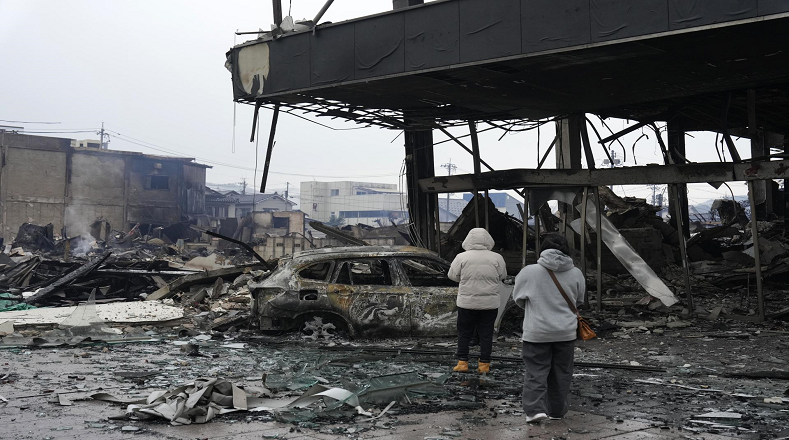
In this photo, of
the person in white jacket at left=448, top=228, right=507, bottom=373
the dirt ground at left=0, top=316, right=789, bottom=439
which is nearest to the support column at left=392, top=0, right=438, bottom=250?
the dirt ground at left=0, top=316, right=789, bottom=439

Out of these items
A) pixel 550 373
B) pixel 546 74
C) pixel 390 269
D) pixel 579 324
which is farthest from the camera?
pixel 546 74

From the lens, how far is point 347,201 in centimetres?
10406

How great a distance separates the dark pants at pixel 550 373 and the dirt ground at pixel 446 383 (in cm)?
20

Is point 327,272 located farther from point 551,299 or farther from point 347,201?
point 347,201

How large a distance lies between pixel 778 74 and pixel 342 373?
9.00 m

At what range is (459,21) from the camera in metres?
11.4

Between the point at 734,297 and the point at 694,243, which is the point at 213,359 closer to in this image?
the point at 734,297

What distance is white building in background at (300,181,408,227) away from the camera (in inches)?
3912

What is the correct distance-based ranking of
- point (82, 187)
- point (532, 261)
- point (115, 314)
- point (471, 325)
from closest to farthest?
point (471, 325) → point (115, 314) → point (532, 261) → point (82, 187)

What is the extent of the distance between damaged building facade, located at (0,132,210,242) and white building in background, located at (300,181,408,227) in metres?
40.5

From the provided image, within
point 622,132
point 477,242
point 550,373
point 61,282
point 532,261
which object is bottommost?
point 550,373

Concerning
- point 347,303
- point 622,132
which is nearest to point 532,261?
point 622,132

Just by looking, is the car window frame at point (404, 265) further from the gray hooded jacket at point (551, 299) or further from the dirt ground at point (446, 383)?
the gray hooded jacket at point (551, 299)

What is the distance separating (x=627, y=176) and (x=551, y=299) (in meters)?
7.83
